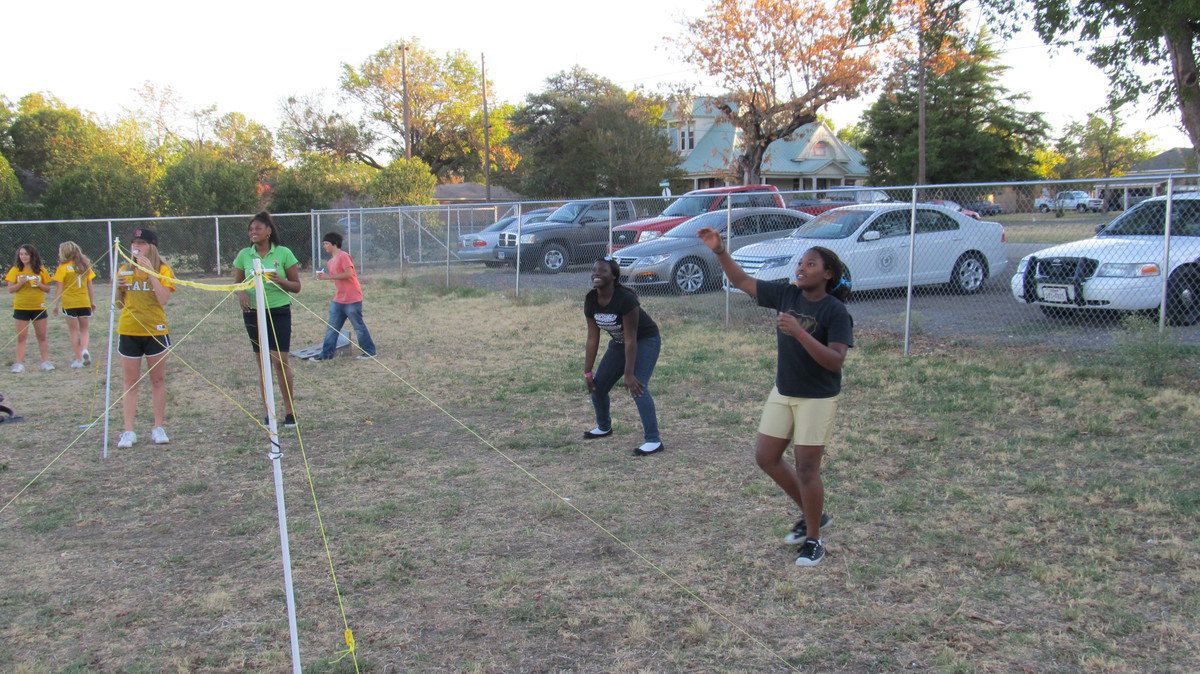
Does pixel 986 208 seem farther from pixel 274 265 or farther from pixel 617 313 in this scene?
pixel 274 265

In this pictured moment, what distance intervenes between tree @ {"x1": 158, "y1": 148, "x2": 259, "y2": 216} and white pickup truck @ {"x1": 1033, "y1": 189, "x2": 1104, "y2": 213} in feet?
73.5

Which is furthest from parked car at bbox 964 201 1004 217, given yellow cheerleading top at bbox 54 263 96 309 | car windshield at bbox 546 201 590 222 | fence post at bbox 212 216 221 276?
fence post at bbox 212 216 221 276

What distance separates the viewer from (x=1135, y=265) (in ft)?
28.8

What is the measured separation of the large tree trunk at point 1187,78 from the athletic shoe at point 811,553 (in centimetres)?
818

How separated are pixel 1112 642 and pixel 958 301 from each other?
7687 millimetres

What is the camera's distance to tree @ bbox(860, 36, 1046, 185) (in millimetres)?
45812

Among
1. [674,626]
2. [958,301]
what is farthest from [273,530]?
[958,301]

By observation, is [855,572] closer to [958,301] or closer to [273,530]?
[273,530]

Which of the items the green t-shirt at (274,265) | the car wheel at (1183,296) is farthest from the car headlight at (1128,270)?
the green t-shirt at (274,265)

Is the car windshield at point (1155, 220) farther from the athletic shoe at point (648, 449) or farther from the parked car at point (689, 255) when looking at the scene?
the athletic shoe at point (648, 449)

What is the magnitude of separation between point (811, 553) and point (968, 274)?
783 cm

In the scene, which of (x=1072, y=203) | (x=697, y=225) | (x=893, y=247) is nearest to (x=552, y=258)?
(x=697, y=225)

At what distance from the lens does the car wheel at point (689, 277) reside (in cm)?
1387

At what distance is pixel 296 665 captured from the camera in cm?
327
